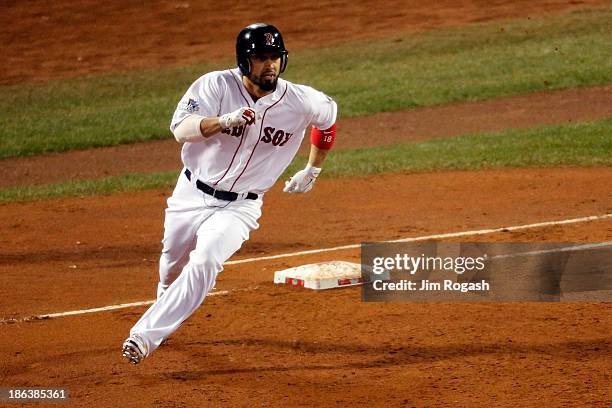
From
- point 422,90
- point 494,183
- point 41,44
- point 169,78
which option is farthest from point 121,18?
point 494,183

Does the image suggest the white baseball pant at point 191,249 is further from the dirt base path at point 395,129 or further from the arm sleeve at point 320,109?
the dirt base path at point 395,129

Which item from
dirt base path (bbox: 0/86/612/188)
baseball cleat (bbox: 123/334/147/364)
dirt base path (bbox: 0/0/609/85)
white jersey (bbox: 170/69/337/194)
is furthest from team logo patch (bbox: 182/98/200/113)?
dirt base path (bbox: 0/0/609/85)

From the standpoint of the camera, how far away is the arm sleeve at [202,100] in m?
7.20

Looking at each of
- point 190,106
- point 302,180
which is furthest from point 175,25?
point 190,106

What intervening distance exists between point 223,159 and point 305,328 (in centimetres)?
152

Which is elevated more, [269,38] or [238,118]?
[269,38]

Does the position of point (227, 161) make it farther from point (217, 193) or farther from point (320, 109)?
point (320, 109)

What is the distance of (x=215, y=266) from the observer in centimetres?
697

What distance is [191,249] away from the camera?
766cm

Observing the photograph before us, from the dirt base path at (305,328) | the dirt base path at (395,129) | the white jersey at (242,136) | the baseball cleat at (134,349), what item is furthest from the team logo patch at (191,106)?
the dirt base path at (395,129)

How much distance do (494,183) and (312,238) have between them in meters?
2.98

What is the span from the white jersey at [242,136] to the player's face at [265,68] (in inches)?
7.0

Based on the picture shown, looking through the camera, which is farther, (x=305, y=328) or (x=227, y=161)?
(x=305, y=328)

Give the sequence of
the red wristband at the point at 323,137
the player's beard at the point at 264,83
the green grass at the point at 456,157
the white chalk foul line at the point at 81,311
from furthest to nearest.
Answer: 1. the green grass at the point at 456,157
2. the white chalk foul line at the point at 81,311
3. the red wristband at the point at 323,137
4. the player's beard at the point at 264,83
